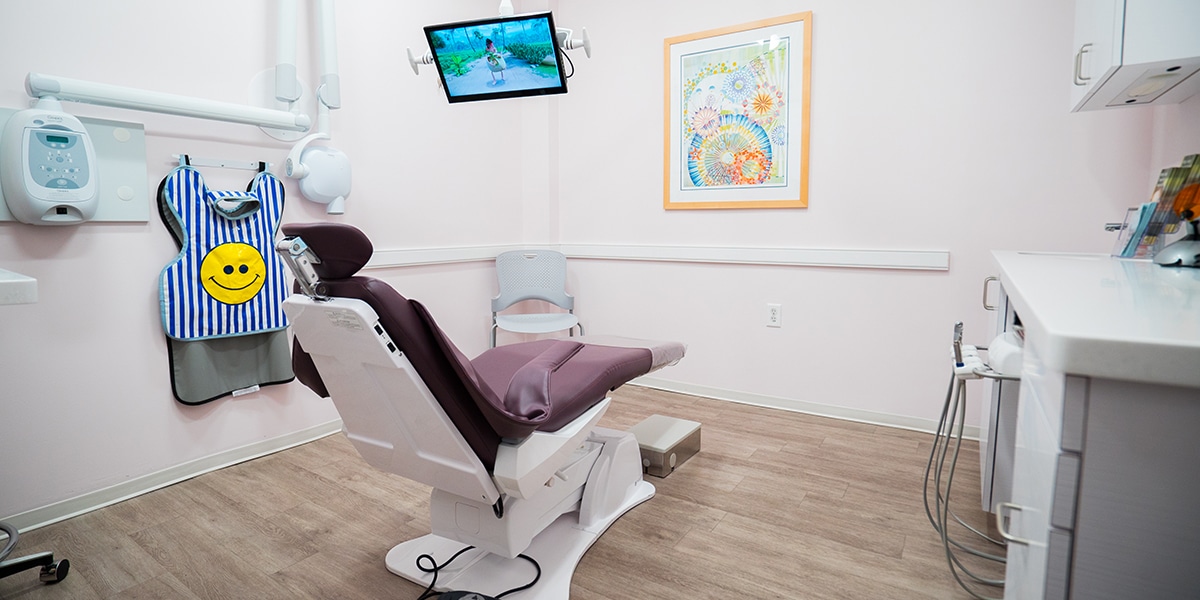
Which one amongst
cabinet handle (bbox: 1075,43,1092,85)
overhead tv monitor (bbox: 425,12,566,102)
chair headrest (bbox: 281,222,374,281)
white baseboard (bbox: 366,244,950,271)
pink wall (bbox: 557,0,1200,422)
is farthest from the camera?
white baseboard (bbox: 366,244,950,271)

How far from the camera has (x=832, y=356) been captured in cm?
314

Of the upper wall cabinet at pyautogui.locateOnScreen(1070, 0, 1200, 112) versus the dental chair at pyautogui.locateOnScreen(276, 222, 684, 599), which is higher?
the upper wall cabinet at pyautogui.locateOnScreen(1070, 0, 1200, 112)

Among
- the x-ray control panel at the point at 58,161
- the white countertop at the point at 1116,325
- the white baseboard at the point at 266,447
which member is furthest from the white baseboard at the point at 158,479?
the white countertop at the point at 1116,325

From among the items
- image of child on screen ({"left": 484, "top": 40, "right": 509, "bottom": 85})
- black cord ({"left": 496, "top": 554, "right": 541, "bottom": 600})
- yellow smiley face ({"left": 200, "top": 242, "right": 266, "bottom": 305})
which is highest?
image of child on screen ({"left": 484, "top": 40, "right": 509, "bottom": 85})

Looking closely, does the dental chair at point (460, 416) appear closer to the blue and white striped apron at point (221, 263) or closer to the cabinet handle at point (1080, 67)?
the blue and white striped apron at point (221, 263)

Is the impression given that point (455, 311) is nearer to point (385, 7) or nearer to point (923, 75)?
point (385, 7)

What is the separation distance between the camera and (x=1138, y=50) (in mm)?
1595

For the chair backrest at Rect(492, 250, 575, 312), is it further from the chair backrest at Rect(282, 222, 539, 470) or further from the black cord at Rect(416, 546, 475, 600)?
the chair backrest at Rect(282, 222, 539, 470)

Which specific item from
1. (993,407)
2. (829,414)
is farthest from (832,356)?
(993,407)

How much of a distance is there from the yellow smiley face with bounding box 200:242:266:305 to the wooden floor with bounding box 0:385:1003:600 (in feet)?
2.36

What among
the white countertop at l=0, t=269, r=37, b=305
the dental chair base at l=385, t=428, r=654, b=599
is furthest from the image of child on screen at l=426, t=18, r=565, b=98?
the white countertop at l=0, t=269, r=37, b=305

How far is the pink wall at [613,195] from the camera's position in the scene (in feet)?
7.05

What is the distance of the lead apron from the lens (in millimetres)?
2338

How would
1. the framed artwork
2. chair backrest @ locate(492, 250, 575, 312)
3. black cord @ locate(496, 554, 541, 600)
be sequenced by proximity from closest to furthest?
1. black cord @ locate(496, 554, 541, 600)
2. the framed artwork
3. chair backrest @ locate(492, 250, 575, 312)
